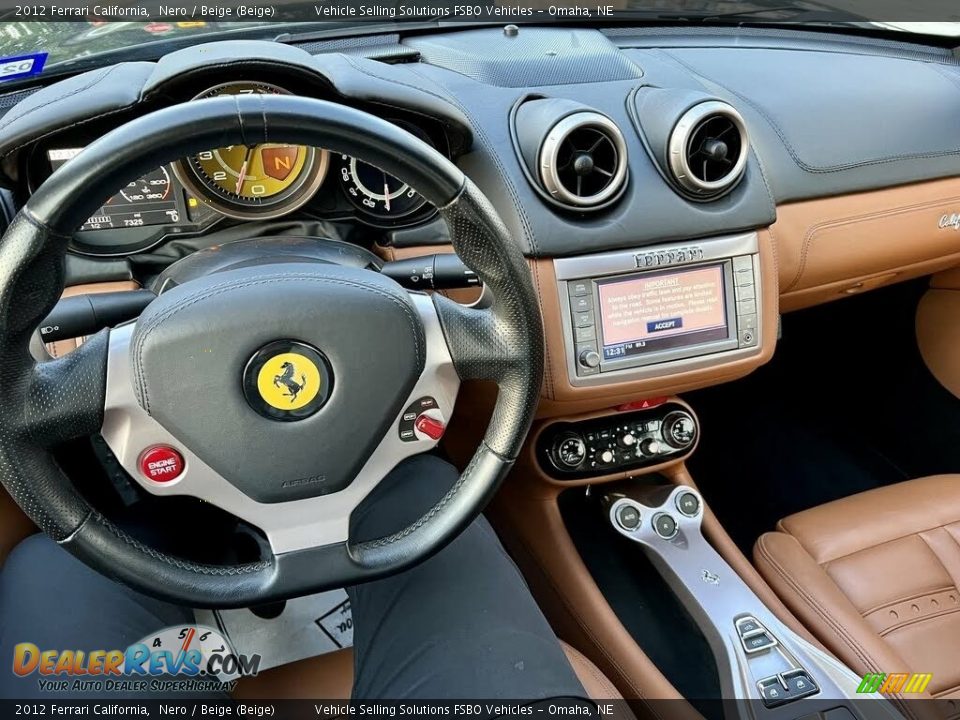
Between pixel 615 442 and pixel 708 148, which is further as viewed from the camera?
pixel 615 442

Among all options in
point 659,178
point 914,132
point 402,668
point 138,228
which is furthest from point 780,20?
point 402,668

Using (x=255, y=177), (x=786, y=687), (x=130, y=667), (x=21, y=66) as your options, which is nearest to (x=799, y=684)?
(x=786, y=687)

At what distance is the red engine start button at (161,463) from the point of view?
95 cm

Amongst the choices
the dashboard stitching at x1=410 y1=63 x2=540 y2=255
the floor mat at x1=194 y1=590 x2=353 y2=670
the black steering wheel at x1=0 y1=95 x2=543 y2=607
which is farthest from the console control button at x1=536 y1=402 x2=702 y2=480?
the black steering wheel at x1=0 y1=95 x2=543 y2=607

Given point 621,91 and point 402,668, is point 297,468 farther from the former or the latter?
point 621,91

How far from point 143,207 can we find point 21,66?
39cm

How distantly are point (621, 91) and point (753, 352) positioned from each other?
1.79 ft

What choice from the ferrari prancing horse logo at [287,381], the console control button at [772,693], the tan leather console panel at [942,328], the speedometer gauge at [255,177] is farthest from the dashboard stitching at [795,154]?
the ferrari prancing horse logo at [287,381]

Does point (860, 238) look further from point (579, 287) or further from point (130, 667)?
point (130, 667)

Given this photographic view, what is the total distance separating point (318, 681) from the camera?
1.20 m

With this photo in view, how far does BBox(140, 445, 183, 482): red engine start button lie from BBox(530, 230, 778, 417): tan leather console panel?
0.66m

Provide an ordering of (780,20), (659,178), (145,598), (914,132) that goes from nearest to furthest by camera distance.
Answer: (145,598), (659,178), (914,132), (780,20)

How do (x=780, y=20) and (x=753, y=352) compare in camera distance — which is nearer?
(x=753, y=352)

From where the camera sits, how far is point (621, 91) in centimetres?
155
